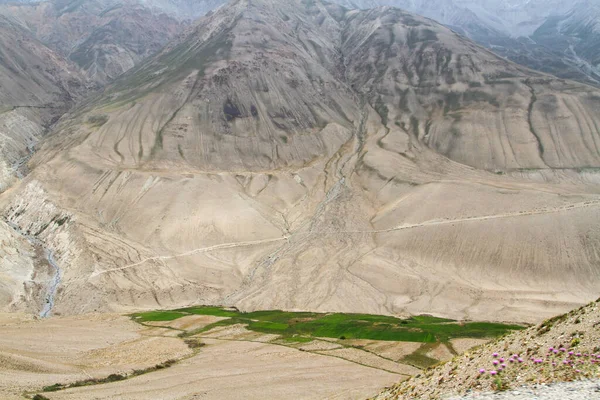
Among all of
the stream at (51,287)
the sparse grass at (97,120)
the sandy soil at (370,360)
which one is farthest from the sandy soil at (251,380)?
the sparse grass at (97,120)

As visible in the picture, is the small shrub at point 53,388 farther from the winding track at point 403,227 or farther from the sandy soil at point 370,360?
the winding track at point 403,227

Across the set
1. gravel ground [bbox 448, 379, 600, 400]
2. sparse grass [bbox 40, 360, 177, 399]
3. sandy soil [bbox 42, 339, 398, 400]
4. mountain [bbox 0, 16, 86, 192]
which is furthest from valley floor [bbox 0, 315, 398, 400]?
mountain [bbox 0, 16, 86, 192]

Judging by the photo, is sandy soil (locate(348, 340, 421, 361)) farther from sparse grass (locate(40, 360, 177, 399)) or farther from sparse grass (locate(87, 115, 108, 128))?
sparse grass (locate(87, 115, 108, 128))

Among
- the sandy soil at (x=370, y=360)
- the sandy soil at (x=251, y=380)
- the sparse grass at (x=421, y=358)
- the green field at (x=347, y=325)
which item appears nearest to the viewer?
the sandy soil at (x=251, y=380)

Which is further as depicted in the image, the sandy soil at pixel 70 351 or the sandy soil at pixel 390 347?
the sandy soil at pixel 390 347

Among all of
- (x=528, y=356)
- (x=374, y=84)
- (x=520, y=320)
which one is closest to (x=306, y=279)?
(x=520, y=320)

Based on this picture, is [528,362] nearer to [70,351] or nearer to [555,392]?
[555,392]

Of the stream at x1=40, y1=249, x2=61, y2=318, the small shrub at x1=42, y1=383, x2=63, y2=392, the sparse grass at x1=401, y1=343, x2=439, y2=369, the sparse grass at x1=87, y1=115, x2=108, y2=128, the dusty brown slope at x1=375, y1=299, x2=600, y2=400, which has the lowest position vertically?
the stream at x1=40, y1=249, x2=61, y2=318

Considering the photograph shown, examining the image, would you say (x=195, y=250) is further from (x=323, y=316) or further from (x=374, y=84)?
(x=374, y=84)
